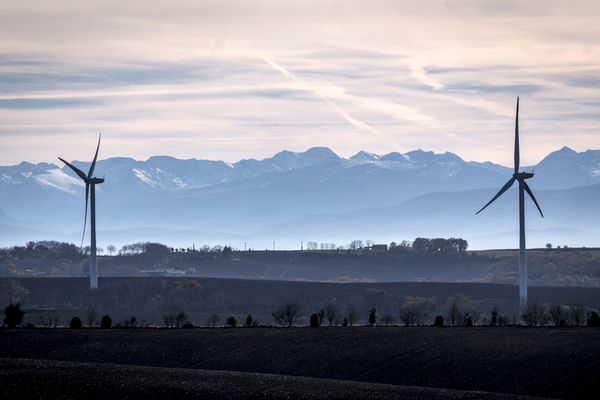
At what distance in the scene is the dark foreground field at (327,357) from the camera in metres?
82.6

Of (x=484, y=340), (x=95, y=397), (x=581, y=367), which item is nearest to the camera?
(x=95, y=397)

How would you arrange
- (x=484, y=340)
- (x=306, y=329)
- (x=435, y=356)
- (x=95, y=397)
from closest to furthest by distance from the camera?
(x=95, y=397), (x=435, y=356), (x=484, y=340), (x=306, y=329)

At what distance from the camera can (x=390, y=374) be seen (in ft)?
307

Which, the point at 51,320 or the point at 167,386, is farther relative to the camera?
the point at 51,320

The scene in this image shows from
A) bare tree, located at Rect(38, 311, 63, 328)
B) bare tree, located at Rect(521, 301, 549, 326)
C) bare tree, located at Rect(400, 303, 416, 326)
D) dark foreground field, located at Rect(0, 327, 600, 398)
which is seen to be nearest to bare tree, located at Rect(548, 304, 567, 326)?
bare tree, located at Rect(521, 301, 549, 326)

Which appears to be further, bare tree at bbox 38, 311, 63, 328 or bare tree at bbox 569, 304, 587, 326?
bare tree at bbox 38, 311, 63, 328

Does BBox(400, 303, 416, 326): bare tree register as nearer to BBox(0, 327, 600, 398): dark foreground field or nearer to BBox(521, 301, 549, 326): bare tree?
BBox(521, 301, 549, 326): bare tree

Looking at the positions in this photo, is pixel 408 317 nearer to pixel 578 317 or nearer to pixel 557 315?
pixel 557 315

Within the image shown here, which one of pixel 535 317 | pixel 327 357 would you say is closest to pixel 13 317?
pixel 327 357

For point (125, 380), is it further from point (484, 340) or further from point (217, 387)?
point (484, 340)

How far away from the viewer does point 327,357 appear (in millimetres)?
100625

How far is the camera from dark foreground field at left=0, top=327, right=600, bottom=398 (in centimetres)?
8262

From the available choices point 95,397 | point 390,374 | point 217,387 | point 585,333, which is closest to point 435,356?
point 390,374

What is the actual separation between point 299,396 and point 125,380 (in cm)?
1071
